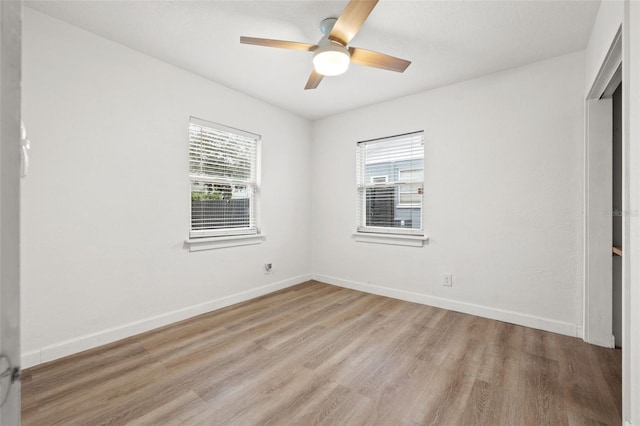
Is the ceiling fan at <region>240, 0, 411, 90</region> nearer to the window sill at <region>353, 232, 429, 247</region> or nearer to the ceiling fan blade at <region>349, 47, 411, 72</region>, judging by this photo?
the ceiling fan blade at <region>349, 47, 411, 72</region>

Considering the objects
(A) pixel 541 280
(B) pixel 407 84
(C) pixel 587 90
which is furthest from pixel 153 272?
(C) pixel 587 90

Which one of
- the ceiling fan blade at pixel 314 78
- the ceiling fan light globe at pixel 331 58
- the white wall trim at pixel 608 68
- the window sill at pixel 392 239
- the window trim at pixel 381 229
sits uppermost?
the ceiling fan blade at pixel 314 78

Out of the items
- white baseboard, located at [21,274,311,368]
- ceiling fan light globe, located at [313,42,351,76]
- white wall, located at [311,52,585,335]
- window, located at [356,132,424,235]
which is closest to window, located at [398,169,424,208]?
window, located at [356,132,424,235]

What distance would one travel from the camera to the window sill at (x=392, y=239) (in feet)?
11.2

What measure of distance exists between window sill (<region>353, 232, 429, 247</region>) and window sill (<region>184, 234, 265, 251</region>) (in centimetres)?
133

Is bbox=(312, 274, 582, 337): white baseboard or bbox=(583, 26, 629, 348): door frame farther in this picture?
bbox=(312, 274, 582, 337): white baseboard

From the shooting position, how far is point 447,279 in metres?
3.21

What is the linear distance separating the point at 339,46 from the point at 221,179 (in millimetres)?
1980

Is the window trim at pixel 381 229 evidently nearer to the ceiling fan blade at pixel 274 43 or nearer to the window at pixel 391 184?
the window at pixel 391 184

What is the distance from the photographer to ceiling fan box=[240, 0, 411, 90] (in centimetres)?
176

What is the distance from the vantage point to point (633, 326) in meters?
1.30

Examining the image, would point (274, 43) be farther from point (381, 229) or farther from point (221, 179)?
point (381, 229)

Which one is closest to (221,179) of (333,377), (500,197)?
(333,377)

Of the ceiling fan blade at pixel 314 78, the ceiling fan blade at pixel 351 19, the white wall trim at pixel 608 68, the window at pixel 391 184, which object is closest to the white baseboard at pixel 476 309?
the window at pixel 391 184
